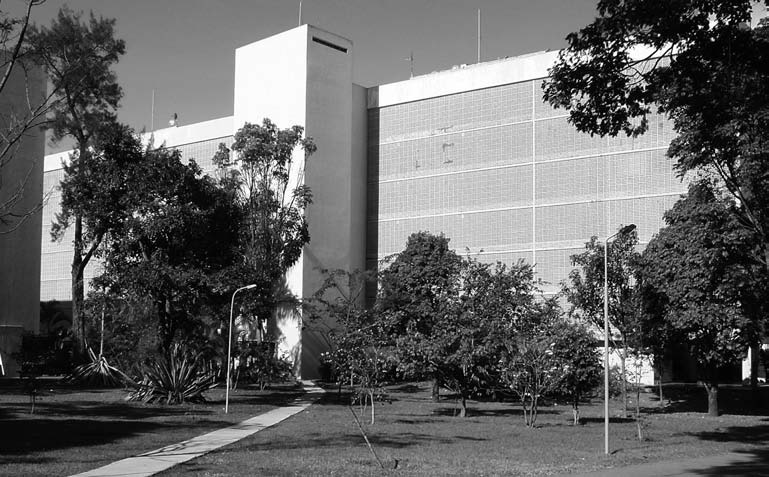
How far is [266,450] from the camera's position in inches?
757

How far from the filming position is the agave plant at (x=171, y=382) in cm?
3159

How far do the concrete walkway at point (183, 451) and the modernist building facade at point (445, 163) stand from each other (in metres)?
25.9

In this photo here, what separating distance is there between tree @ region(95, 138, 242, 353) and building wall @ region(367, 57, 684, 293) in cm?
2240

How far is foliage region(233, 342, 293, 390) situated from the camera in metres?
44.9

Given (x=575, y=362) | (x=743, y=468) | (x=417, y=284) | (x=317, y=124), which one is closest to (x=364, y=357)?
(x=575, y=362)

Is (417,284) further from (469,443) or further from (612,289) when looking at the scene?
(469,443)

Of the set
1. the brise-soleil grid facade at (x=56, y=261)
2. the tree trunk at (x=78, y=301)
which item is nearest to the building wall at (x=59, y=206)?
the brise-soleil grid facade at (x=56, y=261)

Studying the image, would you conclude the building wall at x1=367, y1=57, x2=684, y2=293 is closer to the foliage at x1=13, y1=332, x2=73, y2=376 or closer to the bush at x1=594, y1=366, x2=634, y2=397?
the bush at x1=594, y1=366, x2=634, y2=397

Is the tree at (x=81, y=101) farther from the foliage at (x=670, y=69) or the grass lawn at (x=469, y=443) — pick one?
the foliage at (x=670, y=69)

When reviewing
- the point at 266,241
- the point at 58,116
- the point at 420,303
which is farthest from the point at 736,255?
the point at 58,116

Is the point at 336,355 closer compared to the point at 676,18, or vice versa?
the point at 676,18

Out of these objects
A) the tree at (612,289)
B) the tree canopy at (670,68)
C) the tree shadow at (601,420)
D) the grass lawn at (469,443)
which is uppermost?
the tree canopy at (670,68)

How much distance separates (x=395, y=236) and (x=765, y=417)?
30827 millimetres

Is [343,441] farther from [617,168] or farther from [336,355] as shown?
[617,168]
